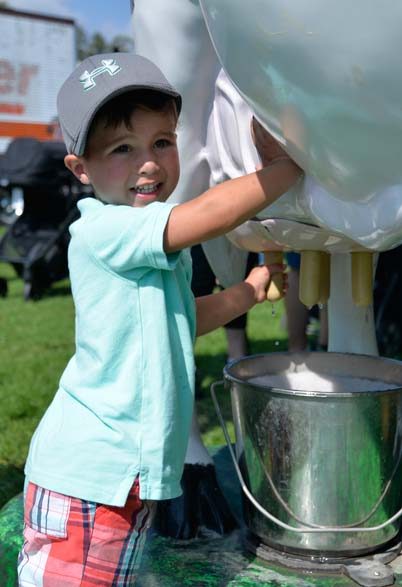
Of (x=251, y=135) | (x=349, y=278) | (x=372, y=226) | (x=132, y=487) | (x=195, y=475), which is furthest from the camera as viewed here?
(x=195, y=475)

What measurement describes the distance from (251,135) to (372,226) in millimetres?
324

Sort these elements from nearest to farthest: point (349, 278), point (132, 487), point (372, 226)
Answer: point (372, 226) < point (132, 487) < point (349, 278)

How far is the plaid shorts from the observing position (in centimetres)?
106

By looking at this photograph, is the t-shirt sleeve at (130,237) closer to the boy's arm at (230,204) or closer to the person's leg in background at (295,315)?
the boy's arm at (230,204)

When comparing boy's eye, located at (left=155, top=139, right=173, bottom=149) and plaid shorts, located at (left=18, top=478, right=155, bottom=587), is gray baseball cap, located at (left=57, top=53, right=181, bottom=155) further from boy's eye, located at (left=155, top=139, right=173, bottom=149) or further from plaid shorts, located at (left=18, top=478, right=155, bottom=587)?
plaid shorts, located at (left=18, top=478, right=155, bottom=587)

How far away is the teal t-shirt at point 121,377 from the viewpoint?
1.05 metres

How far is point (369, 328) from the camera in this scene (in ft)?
4.83

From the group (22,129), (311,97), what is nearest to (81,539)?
(311,97)

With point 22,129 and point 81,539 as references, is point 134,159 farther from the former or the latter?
point 22,129

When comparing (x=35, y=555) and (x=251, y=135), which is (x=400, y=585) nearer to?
(x=35, y=555)

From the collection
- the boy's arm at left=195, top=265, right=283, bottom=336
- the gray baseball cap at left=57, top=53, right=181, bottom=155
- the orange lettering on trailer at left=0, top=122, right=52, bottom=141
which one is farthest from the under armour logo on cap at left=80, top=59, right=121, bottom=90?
the orange lettering on trailer at left=0, top=122, right=52, bottom=141

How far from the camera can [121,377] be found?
1.06 meters

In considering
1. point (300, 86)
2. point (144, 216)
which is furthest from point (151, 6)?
point (300, 86)

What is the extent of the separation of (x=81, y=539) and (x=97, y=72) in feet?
1.95
